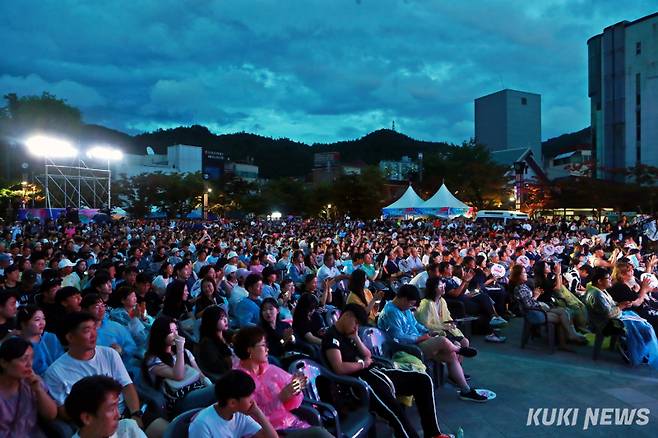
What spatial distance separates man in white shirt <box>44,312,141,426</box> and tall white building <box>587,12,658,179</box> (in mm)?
44045

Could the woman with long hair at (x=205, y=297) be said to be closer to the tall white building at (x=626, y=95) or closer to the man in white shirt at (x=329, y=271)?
the man in white shirt at (x=329, y=271)

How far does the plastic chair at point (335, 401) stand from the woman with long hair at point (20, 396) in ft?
5.56

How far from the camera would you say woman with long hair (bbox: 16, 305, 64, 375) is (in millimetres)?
3686

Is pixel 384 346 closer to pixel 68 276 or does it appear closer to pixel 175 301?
pixel 175 301

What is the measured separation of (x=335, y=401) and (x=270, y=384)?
0.85m

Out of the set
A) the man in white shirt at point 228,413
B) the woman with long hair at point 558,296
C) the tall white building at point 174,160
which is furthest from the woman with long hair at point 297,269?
the tall white building at point 174,160

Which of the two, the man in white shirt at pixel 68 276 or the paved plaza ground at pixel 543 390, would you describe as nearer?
the paved plaza ground at pixel 543 390

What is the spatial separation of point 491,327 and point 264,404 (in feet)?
18.7

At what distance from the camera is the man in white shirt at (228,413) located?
8.72ft

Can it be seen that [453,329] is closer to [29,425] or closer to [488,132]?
[29,425]

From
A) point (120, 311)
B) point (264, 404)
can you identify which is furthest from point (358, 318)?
point (120, 311)

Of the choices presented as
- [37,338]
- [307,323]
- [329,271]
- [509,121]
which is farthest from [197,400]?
[509,121]

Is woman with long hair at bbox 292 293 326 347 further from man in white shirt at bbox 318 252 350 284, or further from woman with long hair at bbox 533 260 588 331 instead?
woman with long hair at bbox 533 260 588 331

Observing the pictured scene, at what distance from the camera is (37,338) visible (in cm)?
373
